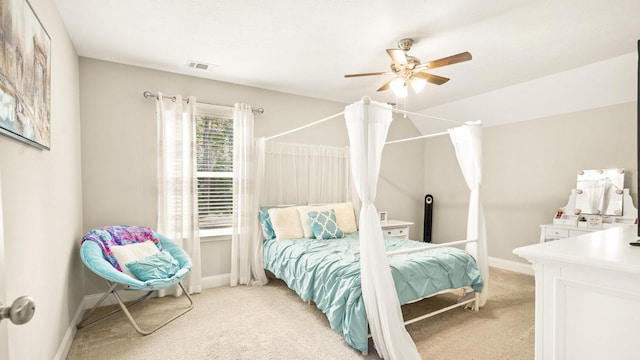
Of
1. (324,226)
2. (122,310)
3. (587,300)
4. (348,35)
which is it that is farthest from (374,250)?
Result: (122,310)

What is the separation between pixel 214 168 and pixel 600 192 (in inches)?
177

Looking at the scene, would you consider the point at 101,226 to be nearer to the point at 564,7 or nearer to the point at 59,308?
the point at 59,308

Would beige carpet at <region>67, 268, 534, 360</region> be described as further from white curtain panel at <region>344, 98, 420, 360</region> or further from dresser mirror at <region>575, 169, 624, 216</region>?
dresser mirror at <region>575, 169, 624, 216</region>

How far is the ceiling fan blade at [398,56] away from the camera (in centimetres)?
238

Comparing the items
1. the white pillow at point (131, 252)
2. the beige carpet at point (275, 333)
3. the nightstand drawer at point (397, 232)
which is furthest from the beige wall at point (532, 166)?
the white pillow at point (131, 252)

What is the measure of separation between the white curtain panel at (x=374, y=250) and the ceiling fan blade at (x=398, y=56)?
0.41m

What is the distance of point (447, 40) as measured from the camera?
8.92ft

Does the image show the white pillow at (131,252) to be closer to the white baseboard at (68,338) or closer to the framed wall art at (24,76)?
the white baseboard at (68,338)

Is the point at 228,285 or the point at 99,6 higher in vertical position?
the point at 99,6

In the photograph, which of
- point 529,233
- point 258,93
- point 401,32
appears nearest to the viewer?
point 401,32

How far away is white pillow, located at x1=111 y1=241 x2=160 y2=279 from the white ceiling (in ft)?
5.98

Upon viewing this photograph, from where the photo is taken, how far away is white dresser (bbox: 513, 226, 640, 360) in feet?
3.23

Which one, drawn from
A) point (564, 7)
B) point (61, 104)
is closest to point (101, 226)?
point (61, 104)

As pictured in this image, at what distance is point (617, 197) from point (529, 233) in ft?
3.50
